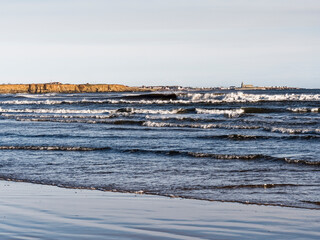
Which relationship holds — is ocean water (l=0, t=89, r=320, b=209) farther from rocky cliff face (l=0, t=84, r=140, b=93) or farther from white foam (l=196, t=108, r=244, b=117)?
rocky cliff face (l=0, t=84, r=140, b=93)

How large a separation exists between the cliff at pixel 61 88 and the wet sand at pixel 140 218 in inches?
5003

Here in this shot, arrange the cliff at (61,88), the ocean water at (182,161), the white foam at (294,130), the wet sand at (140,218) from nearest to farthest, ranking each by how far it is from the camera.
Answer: the wet sand at (140,218) → the ocean water at (182,161) → the white foam at (294,130) → the cliff at (61,88)

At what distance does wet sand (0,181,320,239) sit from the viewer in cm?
614

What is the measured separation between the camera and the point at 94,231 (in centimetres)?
629

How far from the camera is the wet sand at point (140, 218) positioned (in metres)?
6.14

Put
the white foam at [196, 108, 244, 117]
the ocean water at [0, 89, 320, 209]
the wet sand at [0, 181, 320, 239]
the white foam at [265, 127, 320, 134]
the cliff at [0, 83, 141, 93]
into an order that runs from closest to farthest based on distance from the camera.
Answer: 1. the wet sand at [0, 181, 320, 239]
2. the ocean water at [0, 89, 320, 209]
3. the white foam at [265, 127, 320, 134]
4. the white foam at [196, 108, 244, 117]
5. the cliff at [0, 83, 141, 93]

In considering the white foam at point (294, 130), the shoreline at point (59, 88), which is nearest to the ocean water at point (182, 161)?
the white foam at point (294, 130)

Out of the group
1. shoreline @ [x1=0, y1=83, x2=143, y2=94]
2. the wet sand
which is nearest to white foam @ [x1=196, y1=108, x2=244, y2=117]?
the wet sand

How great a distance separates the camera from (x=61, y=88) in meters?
138

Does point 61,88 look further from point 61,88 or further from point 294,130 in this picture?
point 294,130

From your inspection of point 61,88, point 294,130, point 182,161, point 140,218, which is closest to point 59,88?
point 61,88

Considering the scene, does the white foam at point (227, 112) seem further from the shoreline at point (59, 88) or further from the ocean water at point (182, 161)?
the shoreline at point (59, 88)

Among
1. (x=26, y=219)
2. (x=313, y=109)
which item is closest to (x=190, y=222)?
(x=26, y=219)

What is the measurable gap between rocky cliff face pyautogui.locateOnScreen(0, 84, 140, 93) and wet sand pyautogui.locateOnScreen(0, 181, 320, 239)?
127065mm
